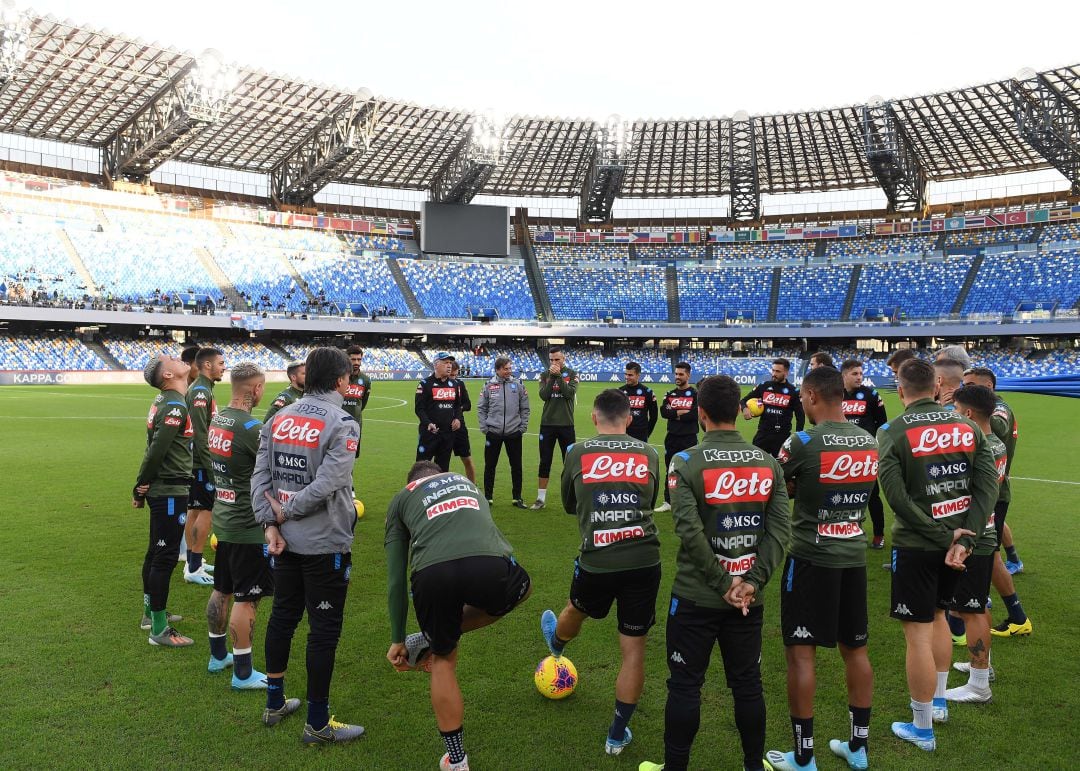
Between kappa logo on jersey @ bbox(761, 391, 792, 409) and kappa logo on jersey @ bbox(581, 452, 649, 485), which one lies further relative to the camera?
kappa logo on jersey @ bbox(761, 391, 792, 409)

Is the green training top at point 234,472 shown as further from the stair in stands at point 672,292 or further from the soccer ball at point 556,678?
the stair in stands at point 672,292

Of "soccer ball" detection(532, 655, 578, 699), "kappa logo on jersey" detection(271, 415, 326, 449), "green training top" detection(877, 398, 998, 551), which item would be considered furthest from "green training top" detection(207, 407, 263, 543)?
"green training top" detection(877, 398, 998, 551)

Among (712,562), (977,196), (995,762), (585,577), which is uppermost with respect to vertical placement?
(712,562)

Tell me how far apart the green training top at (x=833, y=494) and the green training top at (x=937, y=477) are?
0.35 m

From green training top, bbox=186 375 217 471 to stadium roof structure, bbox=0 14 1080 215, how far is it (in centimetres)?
4353

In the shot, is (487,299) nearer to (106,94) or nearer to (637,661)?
(106,94)

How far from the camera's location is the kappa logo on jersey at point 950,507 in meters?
4.82

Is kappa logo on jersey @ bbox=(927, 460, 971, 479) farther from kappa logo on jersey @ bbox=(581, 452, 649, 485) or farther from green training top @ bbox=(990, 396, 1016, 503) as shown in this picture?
kappa logo on jersey @ bbox=(581, 452, 649, 485)

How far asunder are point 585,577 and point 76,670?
411cm

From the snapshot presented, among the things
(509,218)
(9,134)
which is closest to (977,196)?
(509,218)

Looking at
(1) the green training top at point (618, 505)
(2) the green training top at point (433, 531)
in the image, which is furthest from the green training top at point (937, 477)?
(2) the green training top at point (433, 531)

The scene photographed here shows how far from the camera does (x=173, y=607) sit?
279 inches

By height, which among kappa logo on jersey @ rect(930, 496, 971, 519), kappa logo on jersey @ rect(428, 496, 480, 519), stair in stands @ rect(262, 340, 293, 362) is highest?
kappa logo on jersey @ rect(428, 496, 480, 519)

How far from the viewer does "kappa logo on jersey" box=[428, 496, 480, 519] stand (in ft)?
13.9
